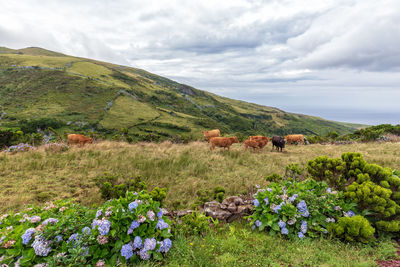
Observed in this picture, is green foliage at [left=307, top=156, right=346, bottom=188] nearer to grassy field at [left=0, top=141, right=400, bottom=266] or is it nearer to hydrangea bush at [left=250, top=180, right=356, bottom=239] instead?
hydrangea bush at [left=250, top=180, right=356, bottom=239]

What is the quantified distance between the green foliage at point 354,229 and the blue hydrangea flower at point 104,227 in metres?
4.48

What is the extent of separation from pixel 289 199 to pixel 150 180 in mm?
5374

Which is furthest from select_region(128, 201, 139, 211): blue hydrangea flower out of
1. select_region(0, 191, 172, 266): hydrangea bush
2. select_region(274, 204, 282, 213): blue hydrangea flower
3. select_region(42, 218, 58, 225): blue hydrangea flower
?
select_region(274, 204, 282, 213): blue hydrangea flower

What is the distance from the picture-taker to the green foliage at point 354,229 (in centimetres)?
353

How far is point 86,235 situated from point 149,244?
101cm

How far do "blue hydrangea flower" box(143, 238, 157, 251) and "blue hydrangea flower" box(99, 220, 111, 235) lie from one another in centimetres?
68

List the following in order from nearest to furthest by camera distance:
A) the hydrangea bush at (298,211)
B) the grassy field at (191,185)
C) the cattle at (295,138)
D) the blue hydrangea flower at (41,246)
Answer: the blue hydrangea flower at (41,246) → the grassy field at (191,185) → the hydrangea bush at (298,211) → the cattle at (295,138)

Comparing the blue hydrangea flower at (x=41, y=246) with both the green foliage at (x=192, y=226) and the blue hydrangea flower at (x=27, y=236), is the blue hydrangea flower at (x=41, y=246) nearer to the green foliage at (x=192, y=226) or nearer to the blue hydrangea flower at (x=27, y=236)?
the blue hydrangea flower at (x=27, y=236)

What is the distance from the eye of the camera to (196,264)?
3.03 metres

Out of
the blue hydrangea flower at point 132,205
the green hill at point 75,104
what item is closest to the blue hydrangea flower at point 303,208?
the blue hydrangea flower at point 132,205

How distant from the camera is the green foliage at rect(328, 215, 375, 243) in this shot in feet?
11.6

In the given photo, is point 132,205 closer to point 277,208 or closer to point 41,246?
point 41,246

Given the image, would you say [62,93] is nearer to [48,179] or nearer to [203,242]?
[48,179]

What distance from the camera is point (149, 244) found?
3.01 meters
